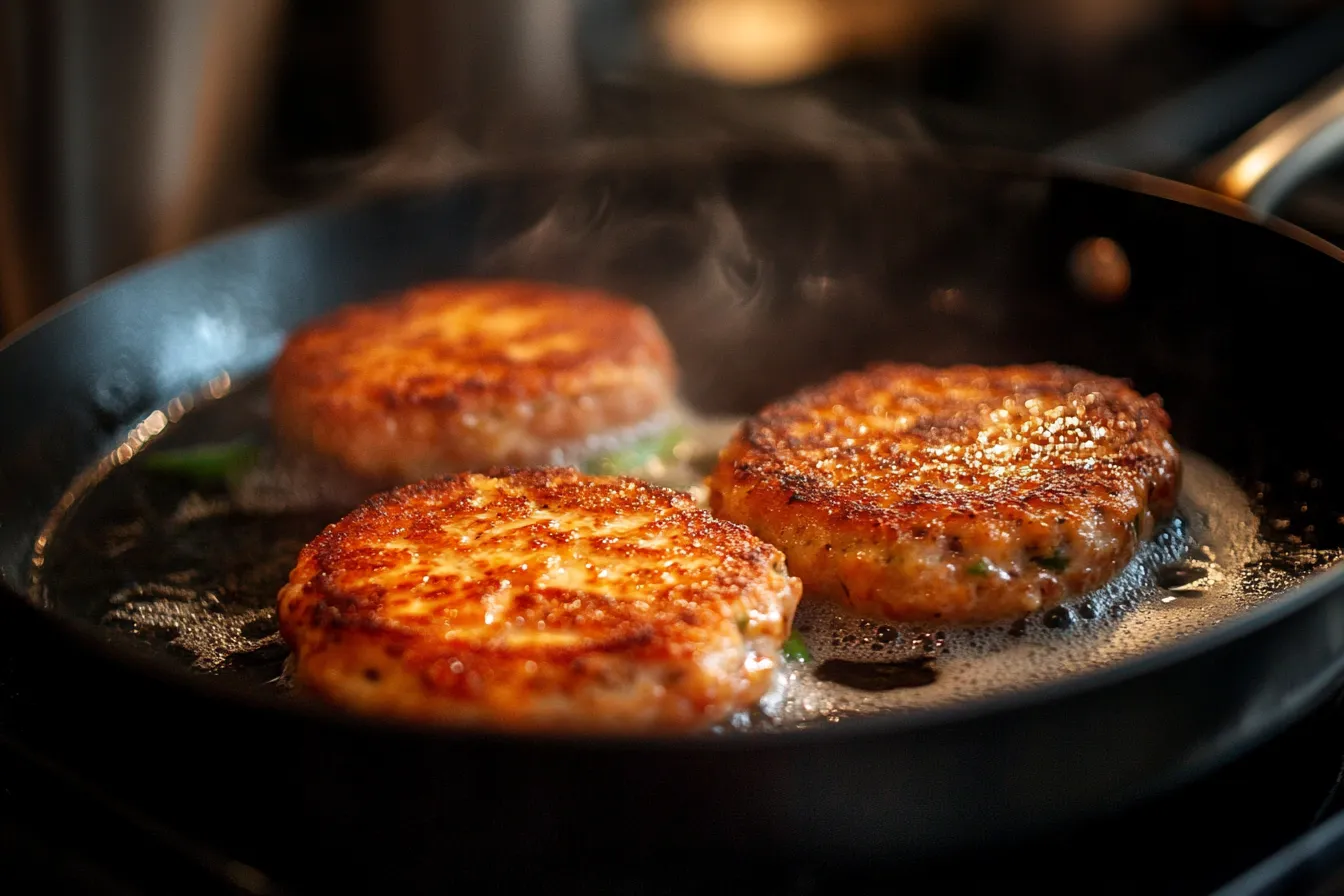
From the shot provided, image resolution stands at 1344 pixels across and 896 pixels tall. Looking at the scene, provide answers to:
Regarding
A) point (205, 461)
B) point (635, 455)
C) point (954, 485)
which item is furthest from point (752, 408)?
point (205, 461)

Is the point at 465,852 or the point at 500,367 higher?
the point at 500,367

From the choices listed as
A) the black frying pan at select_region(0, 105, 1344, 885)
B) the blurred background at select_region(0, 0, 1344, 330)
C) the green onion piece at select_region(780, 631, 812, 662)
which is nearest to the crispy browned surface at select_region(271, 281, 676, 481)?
the black frying pan at select_region(0, 105, 1344, 885)

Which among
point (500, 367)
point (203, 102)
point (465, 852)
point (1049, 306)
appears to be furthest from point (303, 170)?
point (465, 852)

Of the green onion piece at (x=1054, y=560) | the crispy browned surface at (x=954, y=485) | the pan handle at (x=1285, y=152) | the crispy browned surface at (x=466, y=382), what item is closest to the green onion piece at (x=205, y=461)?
the crispy browned surface at (x=466, y=382)

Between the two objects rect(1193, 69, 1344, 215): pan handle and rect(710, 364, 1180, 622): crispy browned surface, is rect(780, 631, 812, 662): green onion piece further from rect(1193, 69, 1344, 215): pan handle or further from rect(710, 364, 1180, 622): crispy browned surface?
rect(1193, 69, 1344, 215): pan handle

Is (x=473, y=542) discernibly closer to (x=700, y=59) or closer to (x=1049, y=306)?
(x=1049, y=306)
